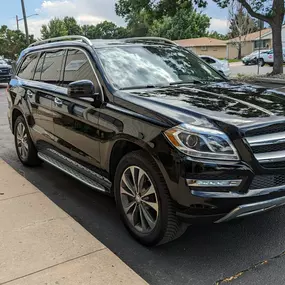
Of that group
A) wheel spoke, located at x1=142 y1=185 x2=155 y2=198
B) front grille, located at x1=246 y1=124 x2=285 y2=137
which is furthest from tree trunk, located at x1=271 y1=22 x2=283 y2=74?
wheel spoke, located at x1=142 y1=185 x2=155 y2=198

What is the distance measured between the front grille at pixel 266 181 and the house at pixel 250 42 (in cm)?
5833

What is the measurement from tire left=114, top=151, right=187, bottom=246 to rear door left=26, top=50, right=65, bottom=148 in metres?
1.66

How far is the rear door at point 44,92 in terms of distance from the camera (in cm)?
484

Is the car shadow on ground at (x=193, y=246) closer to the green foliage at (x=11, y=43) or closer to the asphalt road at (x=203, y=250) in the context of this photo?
the asphalt road at (x=203, y=250)

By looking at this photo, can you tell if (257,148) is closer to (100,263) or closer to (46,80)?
(100,263)

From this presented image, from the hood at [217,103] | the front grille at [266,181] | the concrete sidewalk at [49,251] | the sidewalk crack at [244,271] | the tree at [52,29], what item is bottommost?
the sidewalk crack at [244,271]

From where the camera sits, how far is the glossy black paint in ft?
9.43

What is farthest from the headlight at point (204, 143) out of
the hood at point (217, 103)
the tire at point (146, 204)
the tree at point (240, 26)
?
the tree at point (240, 26)

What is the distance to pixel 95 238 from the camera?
347 cm

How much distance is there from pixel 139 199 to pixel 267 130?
1246 millimetres

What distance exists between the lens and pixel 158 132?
3.07 metres

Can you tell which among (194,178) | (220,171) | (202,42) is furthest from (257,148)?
(202,42)

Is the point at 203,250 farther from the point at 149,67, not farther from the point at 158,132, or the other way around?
the point at 149,67

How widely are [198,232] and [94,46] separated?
2330 mm
